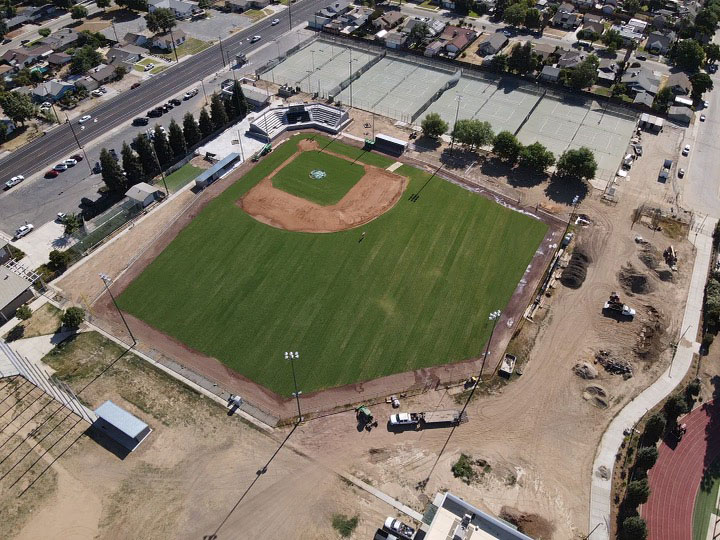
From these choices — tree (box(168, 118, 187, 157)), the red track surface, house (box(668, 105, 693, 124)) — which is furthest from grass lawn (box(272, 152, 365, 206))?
house (box(668, 105, 693, 124))

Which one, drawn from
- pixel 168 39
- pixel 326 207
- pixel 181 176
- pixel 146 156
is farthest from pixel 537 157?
pixel 168 39

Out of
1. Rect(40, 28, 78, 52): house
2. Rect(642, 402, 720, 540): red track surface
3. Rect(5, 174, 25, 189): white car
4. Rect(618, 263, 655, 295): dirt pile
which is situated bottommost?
Rect(642, 402, 720, 540): red track surface

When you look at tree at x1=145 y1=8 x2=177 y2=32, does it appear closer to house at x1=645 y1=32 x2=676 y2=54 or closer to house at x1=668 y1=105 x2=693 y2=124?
house at x1=668 y1=105 x2=693 y2=124

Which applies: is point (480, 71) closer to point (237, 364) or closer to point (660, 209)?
point (660, 209)

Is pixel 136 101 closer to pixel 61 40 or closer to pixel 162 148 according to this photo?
pixel 162 148

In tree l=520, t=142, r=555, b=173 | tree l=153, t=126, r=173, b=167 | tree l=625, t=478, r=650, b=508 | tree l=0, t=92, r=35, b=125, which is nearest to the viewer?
tree l=625, t=478, r=650, b=508

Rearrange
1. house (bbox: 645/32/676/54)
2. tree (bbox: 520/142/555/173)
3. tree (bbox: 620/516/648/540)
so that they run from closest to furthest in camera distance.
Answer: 1. tree (bbox: 620/516/648/540)
2. tree (bbox: 520/142/555/173)
3. house (bbox: 645/32/676/54)

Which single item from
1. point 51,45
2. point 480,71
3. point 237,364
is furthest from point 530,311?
point 51,45
